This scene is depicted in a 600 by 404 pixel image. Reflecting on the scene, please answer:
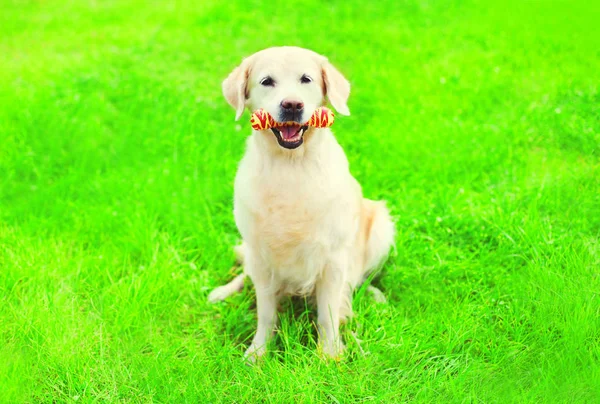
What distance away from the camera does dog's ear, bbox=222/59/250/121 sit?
2828mm

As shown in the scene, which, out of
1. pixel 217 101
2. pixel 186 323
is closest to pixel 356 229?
pixel 186 323

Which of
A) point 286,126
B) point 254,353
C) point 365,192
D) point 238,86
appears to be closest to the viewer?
point 286,126

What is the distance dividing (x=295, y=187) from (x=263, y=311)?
0.75 metres

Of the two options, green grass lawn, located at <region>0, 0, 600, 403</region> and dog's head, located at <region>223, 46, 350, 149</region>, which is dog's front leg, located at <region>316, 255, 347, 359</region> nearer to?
green grass lawn, located at <region>0, 0, 600, 403</region>

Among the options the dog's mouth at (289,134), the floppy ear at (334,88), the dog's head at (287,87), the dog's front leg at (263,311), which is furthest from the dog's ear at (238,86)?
the dog's front leg at (263,311)

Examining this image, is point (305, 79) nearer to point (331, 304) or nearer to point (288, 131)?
point (288, 131)

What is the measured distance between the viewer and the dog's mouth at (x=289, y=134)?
8.71 feet

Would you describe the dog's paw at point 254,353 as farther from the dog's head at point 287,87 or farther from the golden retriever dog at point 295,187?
the dog's head at point 287,87

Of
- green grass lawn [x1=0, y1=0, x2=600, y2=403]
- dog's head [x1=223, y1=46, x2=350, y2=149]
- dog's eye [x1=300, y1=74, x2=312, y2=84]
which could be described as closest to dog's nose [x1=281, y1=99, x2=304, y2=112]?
dog's head [x1=223, y1=46, x2=350, y2=149]

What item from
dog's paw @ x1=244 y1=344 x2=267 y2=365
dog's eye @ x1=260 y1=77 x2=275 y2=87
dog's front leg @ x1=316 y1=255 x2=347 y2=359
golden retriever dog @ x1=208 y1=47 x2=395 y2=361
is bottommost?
dog's paw @ x1=244 y1=344 x2=267 y2=365

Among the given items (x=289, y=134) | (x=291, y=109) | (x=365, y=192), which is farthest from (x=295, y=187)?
(x=365, y=192)

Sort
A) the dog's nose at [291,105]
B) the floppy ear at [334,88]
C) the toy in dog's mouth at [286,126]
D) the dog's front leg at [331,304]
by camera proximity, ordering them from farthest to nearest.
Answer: the dog's front leg at [331,304], the floppy ear at [334,88], the toy in dog's mouth at [286,126], the dog's nose at [291,105]

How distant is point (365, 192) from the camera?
4.32m

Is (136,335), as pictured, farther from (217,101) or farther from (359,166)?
(217,101)
